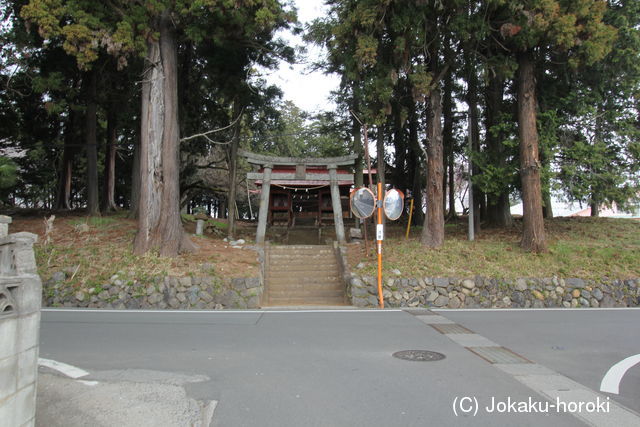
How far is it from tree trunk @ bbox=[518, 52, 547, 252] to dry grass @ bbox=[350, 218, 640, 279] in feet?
1.86

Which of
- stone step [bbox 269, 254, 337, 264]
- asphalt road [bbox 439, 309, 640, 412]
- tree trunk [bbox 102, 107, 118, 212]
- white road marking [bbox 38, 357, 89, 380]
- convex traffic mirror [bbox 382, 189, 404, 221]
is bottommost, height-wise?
asphalt road [bbox 439, 309, 640, 412]

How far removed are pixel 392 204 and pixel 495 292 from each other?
3.82 metres

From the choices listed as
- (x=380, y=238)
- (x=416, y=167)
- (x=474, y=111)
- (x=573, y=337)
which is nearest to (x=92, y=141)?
(x=380, y=238)

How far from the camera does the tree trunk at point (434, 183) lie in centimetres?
1536

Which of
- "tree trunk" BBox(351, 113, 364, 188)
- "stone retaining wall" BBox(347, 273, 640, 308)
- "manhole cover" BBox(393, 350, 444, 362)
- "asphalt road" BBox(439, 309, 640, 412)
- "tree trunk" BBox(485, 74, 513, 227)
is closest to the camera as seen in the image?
"asphalt road" BBox(439, 309, 640, 412)

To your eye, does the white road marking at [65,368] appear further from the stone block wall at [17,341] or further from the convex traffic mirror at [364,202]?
the convex traffic mirror at [364,202]

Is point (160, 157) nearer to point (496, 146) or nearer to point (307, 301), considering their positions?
point (307, 301)

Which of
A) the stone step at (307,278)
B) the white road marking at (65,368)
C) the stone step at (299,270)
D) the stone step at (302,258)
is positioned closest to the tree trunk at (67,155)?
the stone step at (302,258)

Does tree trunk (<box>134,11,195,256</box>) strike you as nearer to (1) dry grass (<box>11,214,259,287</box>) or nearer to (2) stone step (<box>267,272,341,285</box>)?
(1) dry grass (<box>11,214,259,287</box>)

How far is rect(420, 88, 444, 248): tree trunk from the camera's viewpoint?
15359 mm

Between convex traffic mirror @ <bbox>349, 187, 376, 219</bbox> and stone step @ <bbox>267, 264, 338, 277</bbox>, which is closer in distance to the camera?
convex traffic mirror @ <bbox>349, 187, 376, 219</bbox>

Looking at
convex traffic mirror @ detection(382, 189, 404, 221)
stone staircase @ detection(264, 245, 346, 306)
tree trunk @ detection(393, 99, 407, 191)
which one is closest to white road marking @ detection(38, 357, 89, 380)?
stone staircase @ detection(264, 245, 346, 306)

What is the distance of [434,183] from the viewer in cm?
1544

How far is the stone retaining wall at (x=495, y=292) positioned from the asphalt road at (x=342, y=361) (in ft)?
8.43
